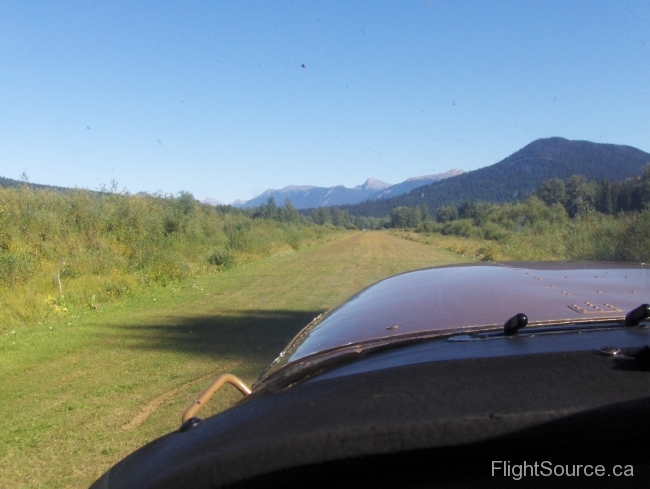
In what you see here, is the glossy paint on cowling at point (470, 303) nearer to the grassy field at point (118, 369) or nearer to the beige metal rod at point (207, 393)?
the beige metal rod at point (207, 393)

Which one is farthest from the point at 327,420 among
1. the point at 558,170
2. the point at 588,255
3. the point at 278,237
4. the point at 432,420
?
the point at 558,170

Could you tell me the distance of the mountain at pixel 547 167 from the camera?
2781 inches

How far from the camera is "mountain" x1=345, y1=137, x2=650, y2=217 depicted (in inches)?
2781

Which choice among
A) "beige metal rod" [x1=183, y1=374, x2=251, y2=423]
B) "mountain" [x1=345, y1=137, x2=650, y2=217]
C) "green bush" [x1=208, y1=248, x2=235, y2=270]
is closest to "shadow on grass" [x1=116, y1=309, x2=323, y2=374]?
"beige metal rod" [x1=183, y1=374, x2=251, y2=423]

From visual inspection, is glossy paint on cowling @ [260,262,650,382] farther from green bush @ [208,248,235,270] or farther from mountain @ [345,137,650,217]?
mountain @ [345,137,650,217]

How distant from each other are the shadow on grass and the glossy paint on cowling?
17.7ft

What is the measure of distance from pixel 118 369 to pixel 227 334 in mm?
2854

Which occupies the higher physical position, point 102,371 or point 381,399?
point 381,399

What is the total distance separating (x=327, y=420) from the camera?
144 centimetres

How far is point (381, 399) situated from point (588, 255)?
862 inches

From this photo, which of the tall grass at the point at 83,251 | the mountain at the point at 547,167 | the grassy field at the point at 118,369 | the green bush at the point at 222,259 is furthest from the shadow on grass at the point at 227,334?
the mountain at the point at 547,167

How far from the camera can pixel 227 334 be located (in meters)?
11.2

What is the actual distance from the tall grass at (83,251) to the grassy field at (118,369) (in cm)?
137

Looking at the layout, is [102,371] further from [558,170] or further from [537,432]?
[558,170]
